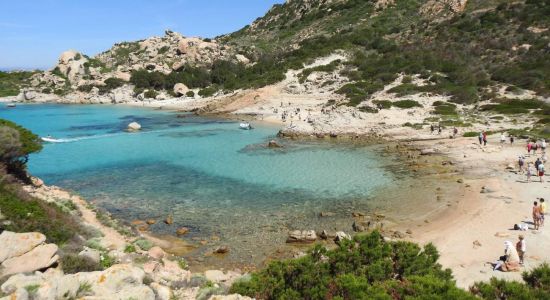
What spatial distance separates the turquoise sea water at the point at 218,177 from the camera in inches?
896

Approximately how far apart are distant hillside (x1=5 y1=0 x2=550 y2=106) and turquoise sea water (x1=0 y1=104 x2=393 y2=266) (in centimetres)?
2371

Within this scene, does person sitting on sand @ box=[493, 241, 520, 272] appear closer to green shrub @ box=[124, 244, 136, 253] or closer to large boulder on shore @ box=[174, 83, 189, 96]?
green shrub @ box=[124, 244, 136, 253]

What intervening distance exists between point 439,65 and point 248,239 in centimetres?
5970

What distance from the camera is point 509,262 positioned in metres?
15.4

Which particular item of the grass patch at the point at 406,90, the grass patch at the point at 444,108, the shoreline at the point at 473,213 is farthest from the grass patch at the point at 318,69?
the shoreline at the point at 473,213

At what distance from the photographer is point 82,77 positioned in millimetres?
117438

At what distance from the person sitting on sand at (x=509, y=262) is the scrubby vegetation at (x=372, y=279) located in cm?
435

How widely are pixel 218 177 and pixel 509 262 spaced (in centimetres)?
2071

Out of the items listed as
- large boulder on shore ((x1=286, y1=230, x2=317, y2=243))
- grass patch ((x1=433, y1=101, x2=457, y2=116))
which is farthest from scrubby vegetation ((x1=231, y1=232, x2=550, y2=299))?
grass patch ((x1=433, y1=101, x2=457, y2=116))

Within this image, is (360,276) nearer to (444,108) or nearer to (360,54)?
(444,108)

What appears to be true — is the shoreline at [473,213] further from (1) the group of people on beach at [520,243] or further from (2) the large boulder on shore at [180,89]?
(2) the large boulder on shore at [180,89]

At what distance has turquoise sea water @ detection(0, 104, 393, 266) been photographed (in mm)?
22750

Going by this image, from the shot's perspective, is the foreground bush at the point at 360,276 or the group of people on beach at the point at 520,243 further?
the group of people on beach at the point at 520,243

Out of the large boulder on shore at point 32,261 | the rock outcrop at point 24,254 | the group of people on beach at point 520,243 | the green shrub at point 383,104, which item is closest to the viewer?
the large boulder on shore at point 32,261
